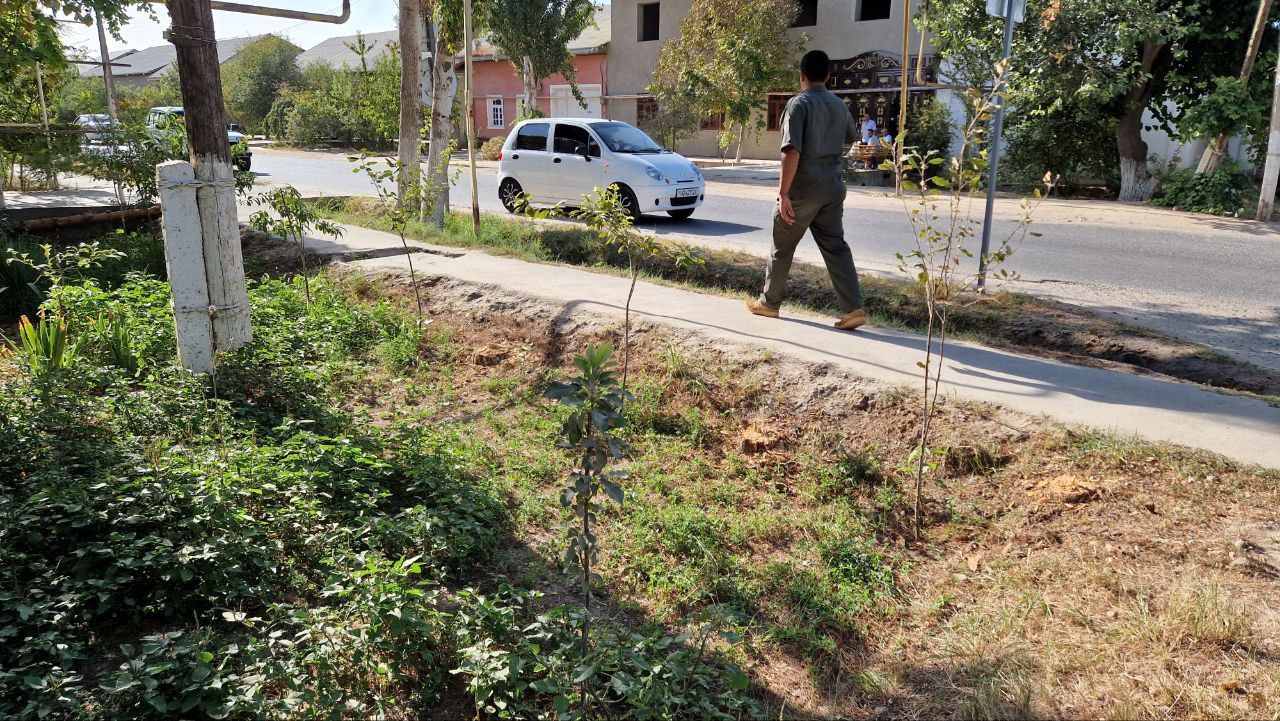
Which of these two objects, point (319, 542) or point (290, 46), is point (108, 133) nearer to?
point (319, 542)

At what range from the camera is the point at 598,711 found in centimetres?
286

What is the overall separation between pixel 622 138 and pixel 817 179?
8122mm

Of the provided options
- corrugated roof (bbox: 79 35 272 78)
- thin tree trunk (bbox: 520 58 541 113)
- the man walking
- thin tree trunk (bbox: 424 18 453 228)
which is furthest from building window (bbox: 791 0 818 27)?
corrugated roof (bbox: 79 35 272 78)

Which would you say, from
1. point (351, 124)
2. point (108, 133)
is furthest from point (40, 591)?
point (351, 124)

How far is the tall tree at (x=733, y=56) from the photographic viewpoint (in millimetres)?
23906

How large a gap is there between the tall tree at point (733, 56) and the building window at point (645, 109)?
490 centimetres

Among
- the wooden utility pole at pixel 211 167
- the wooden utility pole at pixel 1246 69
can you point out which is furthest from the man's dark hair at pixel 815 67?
the wooden utility pole at pixel 1246 69

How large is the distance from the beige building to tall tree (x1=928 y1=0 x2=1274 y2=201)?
492cm

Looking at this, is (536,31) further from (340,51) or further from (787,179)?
(340,51)

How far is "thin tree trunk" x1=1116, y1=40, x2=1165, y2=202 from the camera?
1606 centimetres

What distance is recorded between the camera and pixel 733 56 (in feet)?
78.0

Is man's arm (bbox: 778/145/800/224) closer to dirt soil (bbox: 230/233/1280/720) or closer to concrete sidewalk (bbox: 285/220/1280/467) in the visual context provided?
concrete sidewalk (bbox: 285/220/1280/467)

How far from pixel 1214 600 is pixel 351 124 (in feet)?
122

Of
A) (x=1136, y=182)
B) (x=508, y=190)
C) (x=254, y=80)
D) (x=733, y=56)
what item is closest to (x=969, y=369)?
(x=508, y=190)
